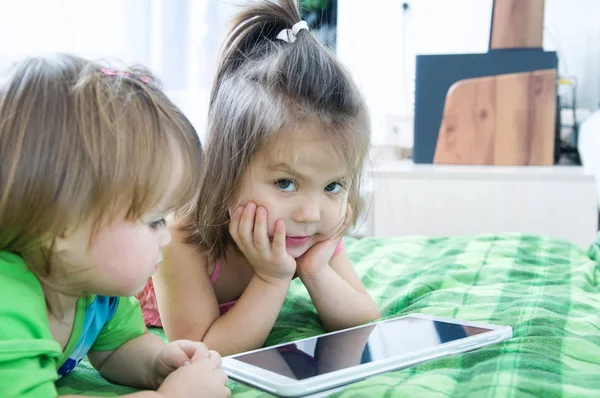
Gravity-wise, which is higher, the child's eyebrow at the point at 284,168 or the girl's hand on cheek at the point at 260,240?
the child's eyebrow at the point at 284,168

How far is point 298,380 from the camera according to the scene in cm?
66

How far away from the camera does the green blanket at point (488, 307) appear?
2.24 ft

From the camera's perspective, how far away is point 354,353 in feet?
2.52

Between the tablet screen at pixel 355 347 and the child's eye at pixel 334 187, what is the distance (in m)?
0.17

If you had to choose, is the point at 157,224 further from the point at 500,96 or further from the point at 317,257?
the point at 500,96

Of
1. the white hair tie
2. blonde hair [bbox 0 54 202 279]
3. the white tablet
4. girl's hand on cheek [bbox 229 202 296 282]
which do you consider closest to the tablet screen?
the white tablet

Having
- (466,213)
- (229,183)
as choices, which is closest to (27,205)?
(229,183)

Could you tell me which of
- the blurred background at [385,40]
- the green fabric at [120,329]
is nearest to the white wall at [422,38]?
the blurred background at [385,40]

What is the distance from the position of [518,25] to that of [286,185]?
172cm

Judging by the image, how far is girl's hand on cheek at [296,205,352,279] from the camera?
984 mm

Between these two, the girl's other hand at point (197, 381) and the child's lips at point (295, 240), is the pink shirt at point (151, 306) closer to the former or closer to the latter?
the child's lips at point (295, 240)

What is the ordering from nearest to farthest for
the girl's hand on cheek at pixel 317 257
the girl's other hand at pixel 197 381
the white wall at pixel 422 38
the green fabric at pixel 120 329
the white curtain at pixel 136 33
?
the girl's other hand at pixel 197 381, the green fabric at pixel 120 329, the girl's hand on cheek at pixel 317 257, the white curtain at pixel 136 33, the white wall at pixel 422 38

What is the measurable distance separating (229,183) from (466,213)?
4.66 ft

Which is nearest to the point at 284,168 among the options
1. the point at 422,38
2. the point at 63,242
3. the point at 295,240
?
the point at 295,240
